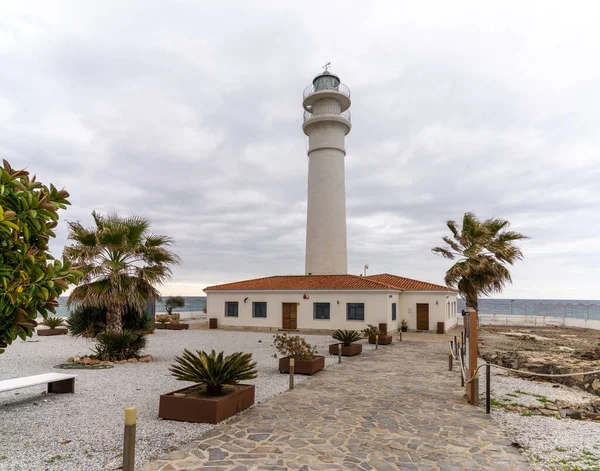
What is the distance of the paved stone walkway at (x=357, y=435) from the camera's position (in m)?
6.05

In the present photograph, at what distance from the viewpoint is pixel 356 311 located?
26.4 meters

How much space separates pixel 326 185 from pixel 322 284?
7769mm

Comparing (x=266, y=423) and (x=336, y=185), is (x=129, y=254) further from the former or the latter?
(x=336, y=185)

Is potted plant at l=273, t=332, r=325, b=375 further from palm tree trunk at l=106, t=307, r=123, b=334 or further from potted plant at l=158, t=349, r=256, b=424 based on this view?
palm tree trunk at l=106, t=307, r=123, b=334

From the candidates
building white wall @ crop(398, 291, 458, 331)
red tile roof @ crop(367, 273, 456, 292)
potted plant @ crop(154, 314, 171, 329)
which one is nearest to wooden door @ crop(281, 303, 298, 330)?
red tile roof @ crop(367, 273, 456, 292)

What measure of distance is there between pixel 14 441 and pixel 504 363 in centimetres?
1553

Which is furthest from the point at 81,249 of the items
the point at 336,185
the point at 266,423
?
the point at 336,185

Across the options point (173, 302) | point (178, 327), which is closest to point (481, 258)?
point (178, 327)

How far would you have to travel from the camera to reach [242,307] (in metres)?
29.8

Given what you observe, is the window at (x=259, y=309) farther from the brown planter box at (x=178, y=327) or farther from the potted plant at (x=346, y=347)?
the potted plant at (x=346, y=347)

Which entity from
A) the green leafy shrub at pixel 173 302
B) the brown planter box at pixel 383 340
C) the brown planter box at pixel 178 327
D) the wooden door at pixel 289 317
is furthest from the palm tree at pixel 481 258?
the green leafy shrub at pixel 173 302

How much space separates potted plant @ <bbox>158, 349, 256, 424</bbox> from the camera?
7.86 metres

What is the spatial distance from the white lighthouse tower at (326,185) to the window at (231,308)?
5994 mm

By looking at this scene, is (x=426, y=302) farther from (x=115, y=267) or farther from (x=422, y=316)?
(x=115, y=267)
